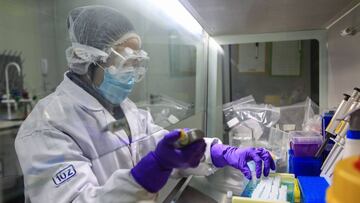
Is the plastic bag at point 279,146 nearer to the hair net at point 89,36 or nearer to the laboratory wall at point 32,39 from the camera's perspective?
the hair net at point 89,36

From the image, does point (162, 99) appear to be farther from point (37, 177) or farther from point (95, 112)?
point (37, 177)

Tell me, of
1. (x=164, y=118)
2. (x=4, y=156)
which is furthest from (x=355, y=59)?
(x=4, y=156)

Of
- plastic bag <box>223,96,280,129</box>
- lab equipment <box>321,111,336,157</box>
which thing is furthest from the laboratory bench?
plastic bag <box>223,96,280,129</box>

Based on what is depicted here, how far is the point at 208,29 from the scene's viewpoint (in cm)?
155

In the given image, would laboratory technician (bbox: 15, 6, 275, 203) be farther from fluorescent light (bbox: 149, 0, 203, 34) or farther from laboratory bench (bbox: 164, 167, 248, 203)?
fluorescent light (bbox: 149, 0, 203, 34)

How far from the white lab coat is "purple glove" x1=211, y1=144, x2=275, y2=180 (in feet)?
1.27

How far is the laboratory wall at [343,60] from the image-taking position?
1.07 m

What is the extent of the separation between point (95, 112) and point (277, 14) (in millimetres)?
912

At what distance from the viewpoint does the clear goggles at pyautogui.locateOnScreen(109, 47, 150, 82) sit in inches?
38.3

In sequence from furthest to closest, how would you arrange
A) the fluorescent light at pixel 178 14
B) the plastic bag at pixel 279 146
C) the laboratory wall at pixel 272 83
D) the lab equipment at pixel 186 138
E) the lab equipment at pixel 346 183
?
the laboratory wall at pixel 272 83, the fluorescent light at pixel 178 14, the plastic bag at pixel 279 146, the lab equipment at pixel 186 138, the lab equipment at pixel 346 183

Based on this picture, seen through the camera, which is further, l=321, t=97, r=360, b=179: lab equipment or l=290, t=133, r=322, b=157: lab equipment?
l=290, t=133, r=322, b=157: lab equipment

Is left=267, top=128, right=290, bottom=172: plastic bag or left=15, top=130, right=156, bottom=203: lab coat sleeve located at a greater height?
left=15, top=130, right=156, bottom=203: lab coat sleeve

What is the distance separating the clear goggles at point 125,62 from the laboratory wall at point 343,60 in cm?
87

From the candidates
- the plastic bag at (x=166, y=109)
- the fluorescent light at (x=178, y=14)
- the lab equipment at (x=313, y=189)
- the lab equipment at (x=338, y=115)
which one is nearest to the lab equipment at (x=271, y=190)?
the lab equipment at (x=313, y=189)
